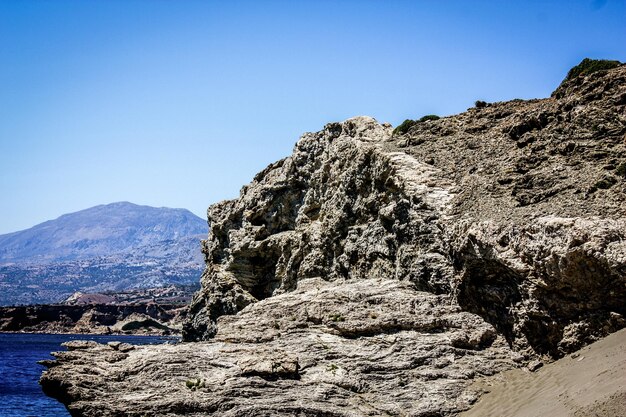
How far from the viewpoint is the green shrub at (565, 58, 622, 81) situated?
40.9 m

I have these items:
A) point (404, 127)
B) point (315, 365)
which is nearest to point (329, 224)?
point (404, 127)

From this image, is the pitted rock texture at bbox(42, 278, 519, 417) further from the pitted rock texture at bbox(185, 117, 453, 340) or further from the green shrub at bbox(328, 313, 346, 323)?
the pitted rock texture at bbox(185, 117, 453, 340)

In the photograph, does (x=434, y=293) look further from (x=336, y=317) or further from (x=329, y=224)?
(x=329, y=224)

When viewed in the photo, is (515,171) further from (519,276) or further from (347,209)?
(347,209)

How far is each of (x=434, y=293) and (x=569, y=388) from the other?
10.7 meters

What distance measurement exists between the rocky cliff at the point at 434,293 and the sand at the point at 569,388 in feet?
3.07

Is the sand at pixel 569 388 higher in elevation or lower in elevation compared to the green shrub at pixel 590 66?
lower

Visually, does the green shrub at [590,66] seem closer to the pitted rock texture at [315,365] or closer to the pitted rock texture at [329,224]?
the pitted rock texture at [329,224]

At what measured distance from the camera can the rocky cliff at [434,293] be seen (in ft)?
76.5

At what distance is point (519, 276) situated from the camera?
25703mm

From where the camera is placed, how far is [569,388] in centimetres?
1984

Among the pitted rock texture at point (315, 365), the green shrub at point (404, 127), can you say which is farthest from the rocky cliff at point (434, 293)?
the green shrub at point (404, 127)

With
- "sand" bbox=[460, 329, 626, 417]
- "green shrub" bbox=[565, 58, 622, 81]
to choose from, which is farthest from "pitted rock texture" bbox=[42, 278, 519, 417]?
"green shrub" bbox=[565, 58, 622, 81]

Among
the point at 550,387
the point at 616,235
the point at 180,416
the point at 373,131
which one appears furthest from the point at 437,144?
the point at 180,416
